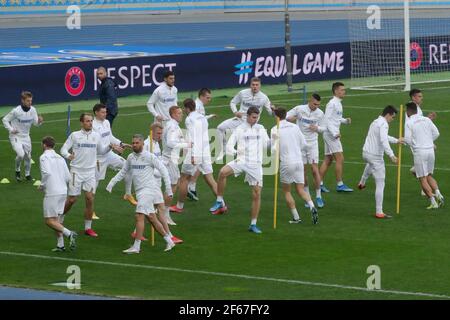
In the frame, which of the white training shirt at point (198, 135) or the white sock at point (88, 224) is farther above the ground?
the white training shirt at point (198, 135)

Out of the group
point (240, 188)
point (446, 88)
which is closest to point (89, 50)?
point (446, 88)

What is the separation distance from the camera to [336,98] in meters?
26.9

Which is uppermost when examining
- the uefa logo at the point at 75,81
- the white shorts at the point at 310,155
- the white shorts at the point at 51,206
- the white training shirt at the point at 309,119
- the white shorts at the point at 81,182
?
the uefa logo at the point at 75,81

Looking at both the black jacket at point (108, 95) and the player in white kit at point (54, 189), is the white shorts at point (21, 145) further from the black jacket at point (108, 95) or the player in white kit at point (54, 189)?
the player in white kit at point (54, 189)

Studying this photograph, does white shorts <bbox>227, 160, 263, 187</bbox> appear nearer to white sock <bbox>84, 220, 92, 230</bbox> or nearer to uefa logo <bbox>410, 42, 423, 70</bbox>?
white sock <bbox>84, 220, 92, 230</bbox>

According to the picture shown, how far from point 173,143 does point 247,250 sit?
11.5 feet

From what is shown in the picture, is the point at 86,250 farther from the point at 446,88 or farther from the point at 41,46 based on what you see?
the point at 41,46

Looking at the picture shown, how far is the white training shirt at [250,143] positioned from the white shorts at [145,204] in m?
2.58

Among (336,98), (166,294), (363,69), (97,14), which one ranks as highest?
(97,14)

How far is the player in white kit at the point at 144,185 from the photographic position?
69.3 feet

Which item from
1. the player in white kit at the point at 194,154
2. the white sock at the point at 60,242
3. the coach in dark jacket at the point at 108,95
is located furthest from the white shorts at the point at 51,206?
the coach in dark jacket at the point at 108,95

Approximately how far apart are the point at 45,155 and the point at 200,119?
15.0ft

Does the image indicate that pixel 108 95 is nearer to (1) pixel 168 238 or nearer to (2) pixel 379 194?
(2) pixel 379 194

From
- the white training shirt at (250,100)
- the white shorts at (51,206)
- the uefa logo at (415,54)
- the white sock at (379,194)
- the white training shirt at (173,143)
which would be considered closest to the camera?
the white shorts at (51,206)
